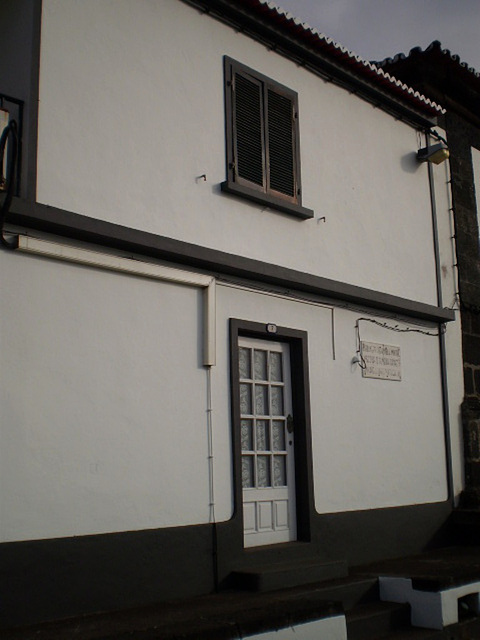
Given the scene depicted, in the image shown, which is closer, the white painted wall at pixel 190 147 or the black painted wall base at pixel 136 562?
the black painted wall base at pixel 136 562

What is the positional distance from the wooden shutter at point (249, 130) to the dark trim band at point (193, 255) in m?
0.94

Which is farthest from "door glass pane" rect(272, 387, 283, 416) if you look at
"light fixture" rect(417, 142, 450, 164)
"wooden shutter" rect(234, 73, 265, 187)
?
"light fixture" rect(417, 142, 450, 164)

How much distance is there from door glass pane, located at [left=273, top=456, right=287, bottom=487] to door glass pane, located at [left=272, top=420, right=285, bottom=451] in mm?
102

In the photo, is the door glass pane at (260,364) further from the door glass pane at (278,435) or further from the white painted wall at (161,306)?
the door glass pane at (278,435)

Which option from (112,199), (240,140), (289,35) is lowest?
(112,199)

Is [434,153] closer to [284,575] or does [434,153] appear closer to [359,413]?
[359,413]

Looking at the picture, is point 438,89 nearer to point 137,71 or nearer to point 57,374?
point 137,71

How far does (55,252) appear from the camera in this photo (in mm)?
5961

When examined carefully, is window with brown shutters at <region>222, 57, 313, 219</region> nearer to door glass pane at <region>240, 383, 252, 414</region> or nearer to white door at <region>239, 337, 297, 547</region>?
white door at <region>239, 337, 297, 547</region>

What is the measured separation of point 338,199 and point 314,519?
352 cm

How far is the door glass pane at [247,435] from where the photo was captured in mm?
7500

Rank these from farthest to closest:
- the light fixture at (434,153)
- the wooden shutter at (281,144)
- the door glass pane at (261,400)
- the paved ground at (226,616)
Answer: the light fixture at (434,153), the wooden shutter at (281,144), the door glass pane at (261,400), the paved ground at (226,616)

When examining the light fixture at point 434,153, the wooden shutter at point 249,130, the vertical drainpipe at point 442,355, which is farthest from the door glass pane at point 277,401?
the light fixture at point 434,153

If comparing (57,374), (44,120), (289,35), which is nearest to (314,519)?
(57,374)
